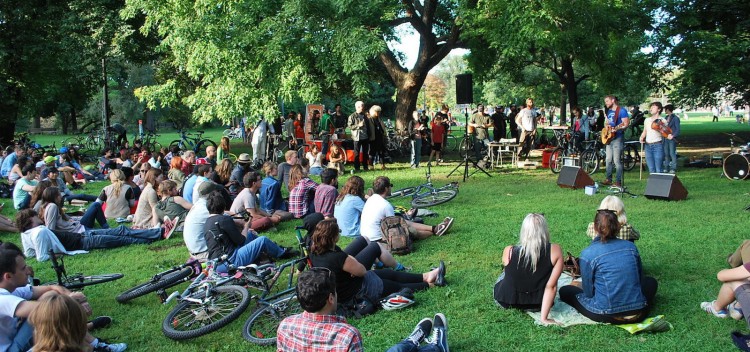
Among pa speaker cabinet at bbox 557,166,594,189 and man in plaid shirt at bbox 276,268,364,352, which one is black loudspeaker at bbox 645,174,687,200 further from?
man in plaid shirt at bbox 276,268,364,352

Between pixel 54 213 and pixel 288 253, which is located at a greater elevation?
pixel 54 213

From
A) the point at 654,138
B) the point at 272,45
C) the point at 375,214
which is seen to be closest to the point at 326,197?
the point at 375,214

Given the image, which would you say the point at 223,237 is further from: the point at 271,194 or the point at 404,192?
the point at 404,192

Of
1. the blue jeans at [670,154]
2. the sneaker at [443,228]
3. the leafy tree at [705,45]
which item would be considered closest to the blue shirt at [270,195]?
the sneaker at [443,228]

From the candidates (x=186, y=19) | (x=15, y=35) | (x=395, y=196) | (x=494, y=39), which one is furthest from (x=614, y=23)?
(x=15, y=35)

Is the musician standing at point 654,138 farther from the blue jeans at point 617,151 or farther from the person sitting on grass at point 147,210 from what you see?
the person sitting on grass at point 147,210

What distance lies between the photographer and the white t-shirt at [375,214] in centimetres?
779

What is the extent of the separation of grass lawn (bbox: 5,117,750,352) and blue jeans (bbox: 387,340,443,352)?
574mm

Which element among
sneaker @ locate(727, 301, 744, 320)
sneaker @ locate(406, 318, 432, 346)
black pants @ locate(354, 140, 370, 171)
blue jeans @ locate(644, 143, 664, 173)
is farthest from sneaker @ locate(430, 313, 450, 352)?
black pants @ locate(354, 140, 370, 171)

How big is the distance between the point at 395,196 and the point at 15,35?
17.5 meters

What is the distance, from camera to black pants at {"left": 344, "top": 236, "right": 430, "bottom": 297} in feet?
20.4

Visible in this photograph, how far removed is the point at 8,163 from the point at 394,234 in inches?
496

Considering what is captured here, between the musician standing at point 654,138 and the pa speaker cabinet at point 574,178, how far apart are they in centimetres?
125

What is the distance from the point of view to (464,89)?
14.6m
